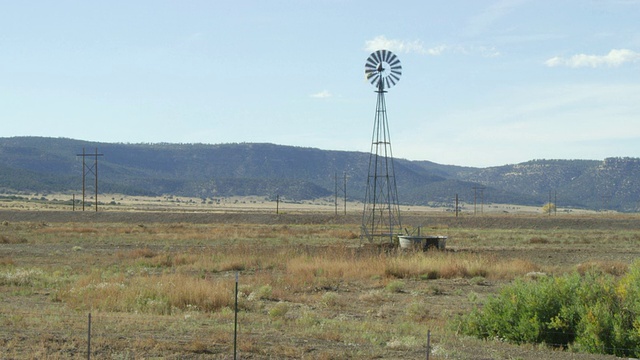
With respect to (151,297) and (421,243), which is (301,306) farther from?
(421,243)

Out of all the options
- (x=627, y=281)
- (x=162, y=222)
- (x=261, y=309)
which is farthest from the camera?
(x=162, y=222)

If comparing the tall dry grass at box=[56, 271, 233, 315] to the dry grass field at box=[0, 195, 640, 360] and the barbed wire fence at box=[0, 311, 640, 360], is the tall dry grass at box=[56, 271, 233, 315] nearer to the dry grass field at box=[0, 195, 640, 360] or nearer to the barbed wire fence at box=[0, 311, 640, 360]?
Result: the dry grass field at box=[0, 195, 640, 360]

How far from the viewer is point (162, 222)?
8950cm

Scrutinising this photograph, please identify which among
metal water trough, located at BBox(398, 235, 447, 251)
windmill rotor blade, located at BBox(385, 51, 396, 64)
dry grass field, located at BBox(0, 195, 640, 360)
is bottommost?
dry grass field, located at BBox(0, 195, 640, 360)

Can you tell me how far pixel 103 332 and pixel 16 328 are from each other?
2045mm

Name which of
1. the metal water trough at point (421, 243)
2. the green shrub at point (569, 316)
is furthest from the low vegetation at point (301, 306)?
the metal water trough at point (421, 243)

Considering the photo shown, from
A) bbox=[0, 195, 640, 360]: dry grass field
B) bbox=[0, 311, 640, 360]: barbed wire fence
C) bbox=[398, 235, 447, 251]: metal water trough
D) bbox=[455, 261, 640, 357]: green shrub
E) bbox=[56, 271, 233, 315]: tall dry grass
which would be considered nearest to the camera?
bbox=[0, 311, 640, 360]: barbed wire fence

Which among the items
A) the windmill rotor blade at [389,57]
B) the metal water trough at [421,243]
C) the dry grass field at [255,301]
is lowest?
the dry grass field at [255,301]

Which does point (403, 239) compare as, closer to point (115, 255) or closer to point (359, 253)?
point (359, 253)

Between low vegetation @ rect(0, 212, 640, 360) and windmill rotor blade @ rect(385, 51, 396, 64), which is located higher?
windmill rotor blade @ rect(385, 51, 396, 64)

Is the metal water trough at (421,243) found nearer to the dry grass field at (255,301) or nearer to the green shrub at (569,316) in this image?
the dry grass field at (255,301)

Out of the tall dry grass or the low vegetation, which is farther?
the tall dry grass

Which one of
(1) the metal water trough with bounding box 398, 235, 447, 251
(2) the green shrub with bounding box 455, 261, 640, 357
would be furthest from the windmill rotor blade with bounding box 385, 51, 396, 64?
(2) the green shrub with bounding box 455, 261, 640, 357

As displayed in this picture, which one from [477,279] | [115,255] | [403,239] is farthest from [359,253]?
[115,255]
